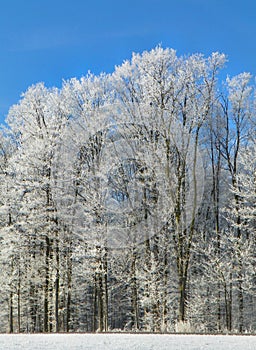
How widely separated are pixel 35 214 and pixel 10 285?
14.5 feet

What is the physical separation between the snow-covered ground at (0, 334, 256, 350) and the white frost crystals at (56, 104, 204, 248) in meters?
8.18

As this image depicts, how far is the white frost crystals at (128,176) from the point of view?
734 inches

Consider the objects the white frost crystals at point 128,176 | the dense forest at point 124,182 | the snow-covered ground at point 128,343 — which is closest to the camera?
the snow-covered ground at point 128,343

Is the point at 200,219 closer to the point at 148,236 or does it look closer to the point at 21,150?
the point at 148,236

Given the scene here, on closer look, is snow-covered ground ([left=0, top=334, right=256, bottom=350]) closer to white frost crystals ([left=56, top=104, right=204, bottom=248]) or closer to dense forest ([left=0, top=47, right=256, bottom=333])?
dense forest ([left=0, top=47, right=256, bottom=333])

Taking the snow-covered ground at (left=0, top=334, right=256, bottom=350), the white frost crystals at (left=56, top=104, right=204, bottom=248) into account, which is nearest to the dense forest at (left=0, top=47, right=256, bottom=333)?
the white frost crystals at (left=56, top=104, right=204, bottom=248)

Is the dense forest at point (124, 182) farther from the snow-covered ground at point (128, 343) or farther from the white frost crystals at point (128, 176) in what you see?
the snow-covered ground at point (128, 343)

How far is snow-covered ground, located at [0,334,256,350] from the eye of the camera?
906cm

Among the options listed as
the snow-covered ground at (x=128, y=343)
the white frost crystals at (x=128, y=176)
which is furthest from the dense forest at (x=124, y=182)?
the snow-covered ground at (x=128, y=343)

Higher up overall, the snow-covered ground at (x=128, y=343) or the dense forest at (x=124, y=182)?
the dense forest at (x=124, y=182)

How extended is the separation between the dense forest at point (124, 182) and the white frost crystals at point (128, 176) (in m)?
0.05

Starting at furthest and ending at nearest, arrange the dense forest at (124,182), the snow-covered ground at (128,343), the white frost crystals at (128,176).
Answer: the dense forest at (124,182) < the white frost crystals at (128,176) < the snow-covered ground at (128,343)

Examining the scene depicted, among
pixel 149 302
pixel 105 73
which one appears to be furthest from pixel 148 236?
pixel 105 73

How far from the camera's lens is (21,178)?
64.4ft
